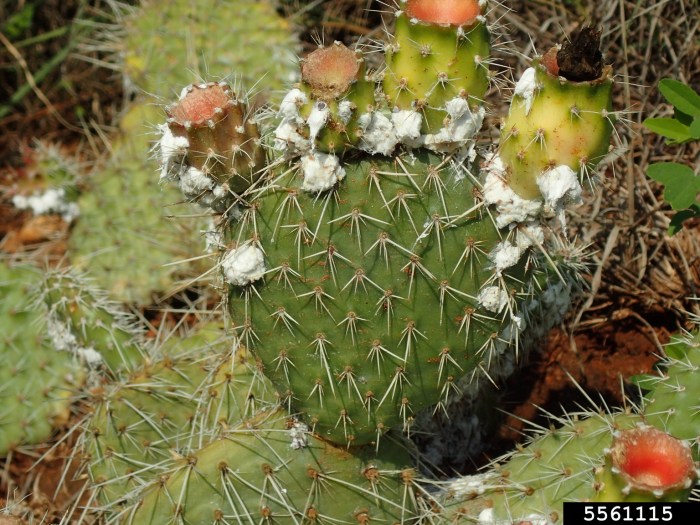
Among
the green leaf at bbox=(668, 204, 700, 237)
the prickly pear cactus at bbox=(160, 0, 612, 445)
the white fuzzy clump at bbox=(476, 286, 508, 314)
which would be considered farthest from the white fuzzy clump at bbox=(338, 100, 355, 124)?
the green leaf at bbox=(668, 204, 700, 237)

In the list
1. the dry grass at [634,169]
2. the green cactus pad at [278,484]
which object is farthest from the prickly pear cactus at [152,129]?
the green cactus pad at [278,484]

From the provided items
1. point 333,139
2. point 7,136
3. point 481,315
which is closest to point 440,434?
point 481,315

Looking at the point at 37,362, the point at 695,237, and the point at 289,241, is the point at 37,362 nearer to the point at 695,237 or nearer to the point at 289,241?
the point at 289,241

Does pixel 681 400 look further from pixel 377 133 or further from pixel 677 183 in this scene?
pixel 377 133

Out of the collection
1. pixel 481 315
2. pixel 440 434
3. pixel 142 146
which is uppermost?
pixel 481 315

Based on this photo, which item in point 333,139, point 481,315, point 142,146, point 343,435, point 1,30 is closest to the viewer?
point 333,139

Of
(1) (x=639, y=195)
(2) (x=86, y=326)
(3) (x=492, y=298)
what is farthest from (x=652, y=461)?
(2) (x=86, y=326)
